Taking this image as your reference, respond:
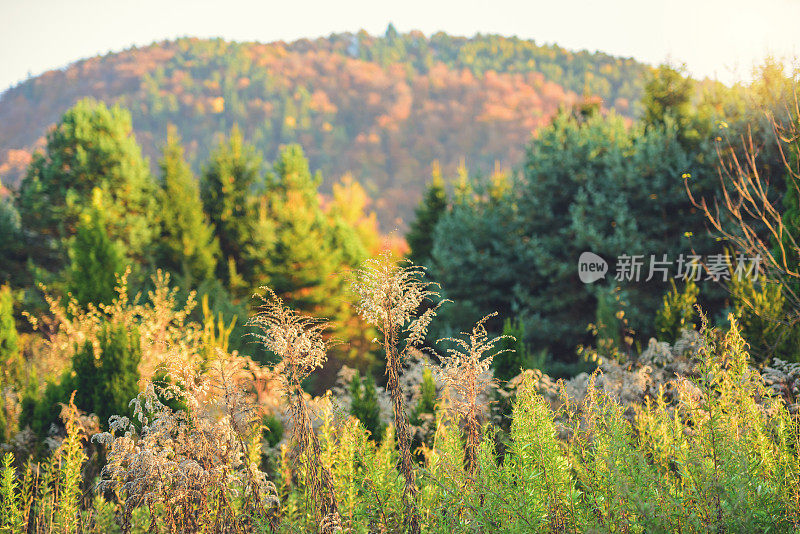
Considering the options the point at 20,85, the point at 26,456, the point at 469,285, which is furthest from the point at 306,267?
the point at 20,85

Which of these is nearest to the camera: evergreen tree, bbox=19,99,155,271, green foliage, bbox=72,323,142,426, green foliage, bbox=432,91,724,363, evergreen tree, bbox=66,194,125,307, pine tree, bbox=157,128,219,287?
green foliage, bbox=72,323,142,426

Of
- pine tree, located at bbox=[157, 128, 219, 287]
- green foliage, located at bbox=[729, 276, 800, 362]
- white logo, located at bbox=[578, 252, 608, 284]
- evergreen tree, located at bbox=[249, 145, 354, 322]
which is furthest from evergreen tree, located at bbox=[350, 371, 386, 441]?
pine tree, located at bbox=[157, 128, 219, 287]

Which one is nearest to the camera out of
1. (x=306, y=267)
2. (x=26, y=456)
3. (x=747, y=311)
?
(x=26, y=456)

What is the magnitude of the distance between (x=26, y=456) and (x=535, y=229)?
426 inches

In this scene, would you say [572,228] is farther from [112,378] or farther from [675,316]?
[112,378]

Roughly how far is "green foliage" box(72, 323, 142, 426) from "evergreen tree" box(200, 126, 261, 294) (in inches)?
458

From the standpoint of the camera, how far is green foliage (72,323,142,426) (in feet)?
21.2

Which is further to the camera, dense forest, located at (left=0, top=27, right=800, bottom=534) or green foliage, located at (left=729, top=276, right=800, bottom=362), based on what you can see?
green foliage, located at (left=729, top=276, right=800, bottom=362)

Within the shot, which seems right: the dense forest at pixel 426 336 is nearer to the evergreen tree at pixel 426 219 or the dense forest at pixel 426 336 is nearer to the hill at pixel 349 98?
the evergreen tree at pixel 426 219

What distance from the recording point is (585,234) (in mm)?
12031

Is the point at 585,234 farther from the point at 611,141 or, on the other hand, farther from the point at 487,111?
the point at 487,111

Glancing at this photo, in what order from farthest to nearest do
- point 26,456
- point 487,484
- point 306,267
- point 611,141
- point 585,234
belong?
point 306,267 < point 611,141 < point 585,234 < point 26,456 < point 487,484

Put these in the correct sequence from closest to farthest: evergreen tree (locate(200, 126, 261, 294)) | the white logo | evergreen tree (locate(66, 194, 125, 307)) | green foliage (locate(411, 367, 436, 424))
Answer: green foliage (locate(411, 367, 436, 424))
evergreen tree (locate(66, 194, 125, 307))
the white logo
evergreen tree (locate(200, 126, 261, 294))

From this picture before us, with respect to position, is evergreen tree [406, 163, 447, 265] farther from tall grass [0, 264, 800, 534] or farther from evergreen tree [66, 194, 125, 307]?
tall grass [0, 264, 800, 534]
